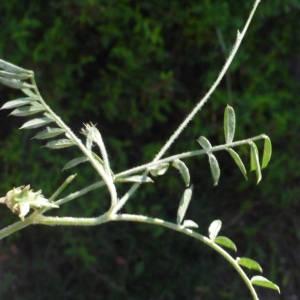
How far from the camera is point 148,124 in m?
2.76

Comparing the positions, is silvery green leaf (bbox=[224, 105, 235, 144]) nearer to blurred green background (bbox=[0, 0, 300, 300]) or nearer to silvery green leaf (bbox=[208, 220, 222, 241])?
silvery green leaf (bbox=[208, 220, 222, 241])

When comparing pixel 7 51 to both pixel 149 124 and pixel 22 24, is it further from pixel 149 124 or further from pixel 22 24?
pixel 149 124

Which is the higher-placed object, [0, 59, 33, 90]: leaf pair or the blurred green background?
[0, 59, 33, 90]: leaf pair

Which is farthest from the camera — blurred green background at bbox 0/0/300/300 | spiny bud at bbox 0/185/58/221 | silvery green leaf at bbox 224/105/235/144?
blurred green background at bbox 0/0/300/300

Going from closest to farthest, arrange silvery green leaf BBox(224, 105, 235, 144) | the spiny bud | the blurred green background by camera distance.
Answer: the spiny bud < silvery green leaf BBox(224, 105, 235, 144) < the blurred green background

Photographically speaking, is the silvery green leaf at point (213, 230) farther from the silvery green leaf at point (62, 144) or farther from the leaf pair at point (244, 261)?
the silvery green leaf at point (62, 144)

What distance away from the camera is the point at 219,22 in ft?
8.66

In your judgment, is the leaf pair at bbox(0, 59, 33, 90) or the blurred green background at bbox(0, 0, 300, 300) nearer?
the leaf pair at bbox(0, 59, 33, 90)

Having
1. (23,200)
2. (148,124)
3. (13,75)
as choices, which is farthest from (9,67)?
(148,124)

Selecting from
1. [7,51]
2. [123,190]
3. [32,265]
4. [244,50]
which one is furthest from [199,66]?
[32,265]

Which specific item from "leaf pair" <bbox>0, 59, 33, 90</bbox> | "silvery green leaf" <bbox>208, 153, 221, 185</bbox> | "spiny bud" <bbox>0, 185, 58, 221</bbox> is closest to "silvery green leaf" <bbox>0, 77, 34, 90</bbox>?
"leaf pair" <bbox>0, 59, 33, 90</bbox>

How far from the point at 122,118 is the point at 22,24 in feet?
1.74

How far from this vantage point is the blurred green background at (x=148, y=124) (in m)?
2.62

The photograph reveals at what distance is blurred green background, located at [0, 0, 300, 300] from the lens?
2621 mm
